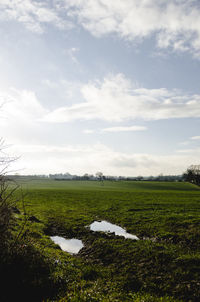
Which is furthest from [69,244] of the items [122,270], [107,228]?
[122,270]

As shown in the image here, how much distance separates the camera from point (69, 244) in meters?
18.1

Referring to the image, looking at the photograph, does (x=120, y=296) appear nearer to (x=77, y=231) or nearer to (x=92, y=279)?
(x=92, y=279)

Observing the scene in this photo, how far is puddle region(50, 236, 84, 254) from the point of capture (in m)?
16.5

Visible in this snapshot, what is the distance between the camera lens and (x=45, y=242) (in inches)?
654

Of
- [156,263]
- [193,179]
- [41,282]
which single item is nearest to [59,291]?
[41,282]

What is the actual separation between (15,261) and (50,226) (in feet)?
44.9

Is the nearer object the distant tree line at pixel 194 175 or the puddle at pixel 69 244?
the puddle at pixel 69 244

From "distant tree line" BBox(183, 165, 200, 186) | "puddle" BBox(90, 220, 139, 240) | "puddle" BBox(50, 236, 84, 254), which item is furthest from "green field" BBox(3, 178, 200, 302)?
"distant tree line" BBox(183, 165, 200, 186)

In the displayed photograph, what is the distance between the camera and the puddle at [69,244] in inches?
650

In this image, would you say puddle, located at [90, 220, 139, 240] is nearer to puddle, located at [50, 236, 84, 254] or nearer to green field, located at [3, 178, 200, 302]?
green field, located at [3, 178, 200, 302]

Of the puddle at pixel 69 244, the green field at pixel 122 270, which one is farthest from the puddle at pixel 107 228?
the puddle at pixel 69 244

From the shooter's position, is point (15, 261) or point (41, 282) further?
point (15, 261)

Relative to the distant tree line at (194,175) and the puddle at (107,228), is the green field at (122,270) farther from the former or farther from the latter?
the distant tree line at (194,175)

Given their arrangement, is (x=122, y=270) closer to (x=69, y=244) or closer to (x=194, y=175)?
(x=69, y=244)
